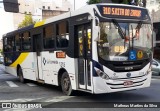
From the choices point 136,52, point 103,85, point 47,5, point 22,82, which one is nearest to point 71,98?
point 103,85

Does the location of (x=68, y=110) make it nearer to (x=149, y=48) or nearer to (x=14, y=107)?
(x=14, y=107)

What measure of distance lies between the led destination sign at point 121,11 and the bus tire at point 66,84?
9.72 feet

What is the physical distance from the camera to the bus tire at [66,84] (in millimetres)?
11448

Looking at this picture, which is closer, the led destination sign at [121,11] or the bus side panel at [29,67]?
the led destination sign at [121,11]

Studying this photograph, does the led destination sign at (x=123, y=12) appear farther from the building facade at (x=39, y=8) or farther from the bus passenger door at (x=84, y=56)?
the building facade at (x=39, y=8)

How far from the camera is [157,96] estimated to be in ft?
36.6

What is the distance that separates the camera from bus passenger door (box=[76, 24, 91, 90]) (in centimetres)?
999

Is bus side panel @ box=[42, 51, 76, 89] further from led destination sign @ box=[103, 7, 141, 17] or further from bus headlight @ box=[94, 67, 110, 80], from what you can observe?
led destination sign @ box=[103, 7, 141, 17]

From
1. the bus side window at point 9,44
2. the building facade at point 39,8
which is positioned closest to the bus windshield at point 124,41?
the bus side window at point 9,44

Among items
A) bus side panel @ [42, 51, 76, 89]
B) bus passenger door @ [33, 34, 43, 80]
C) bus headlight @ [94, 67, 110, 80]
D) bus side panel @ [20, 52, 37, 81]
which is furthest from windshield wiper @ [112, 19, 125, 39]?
bus side panel @ [20, 52, 37, 81]

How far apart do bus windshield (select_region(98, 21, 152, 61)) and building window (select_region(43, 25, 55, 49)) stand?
3346 millimetres

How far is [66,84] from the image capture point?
11688 millimetres

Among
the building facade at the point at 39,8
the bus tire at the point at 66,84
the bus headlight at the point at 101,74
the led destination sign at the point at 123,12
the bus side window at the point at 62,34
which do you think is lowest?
the bus tire at the point at 66,84

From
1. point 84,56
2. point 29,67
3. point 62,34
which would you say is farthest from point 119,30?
point 29,67
